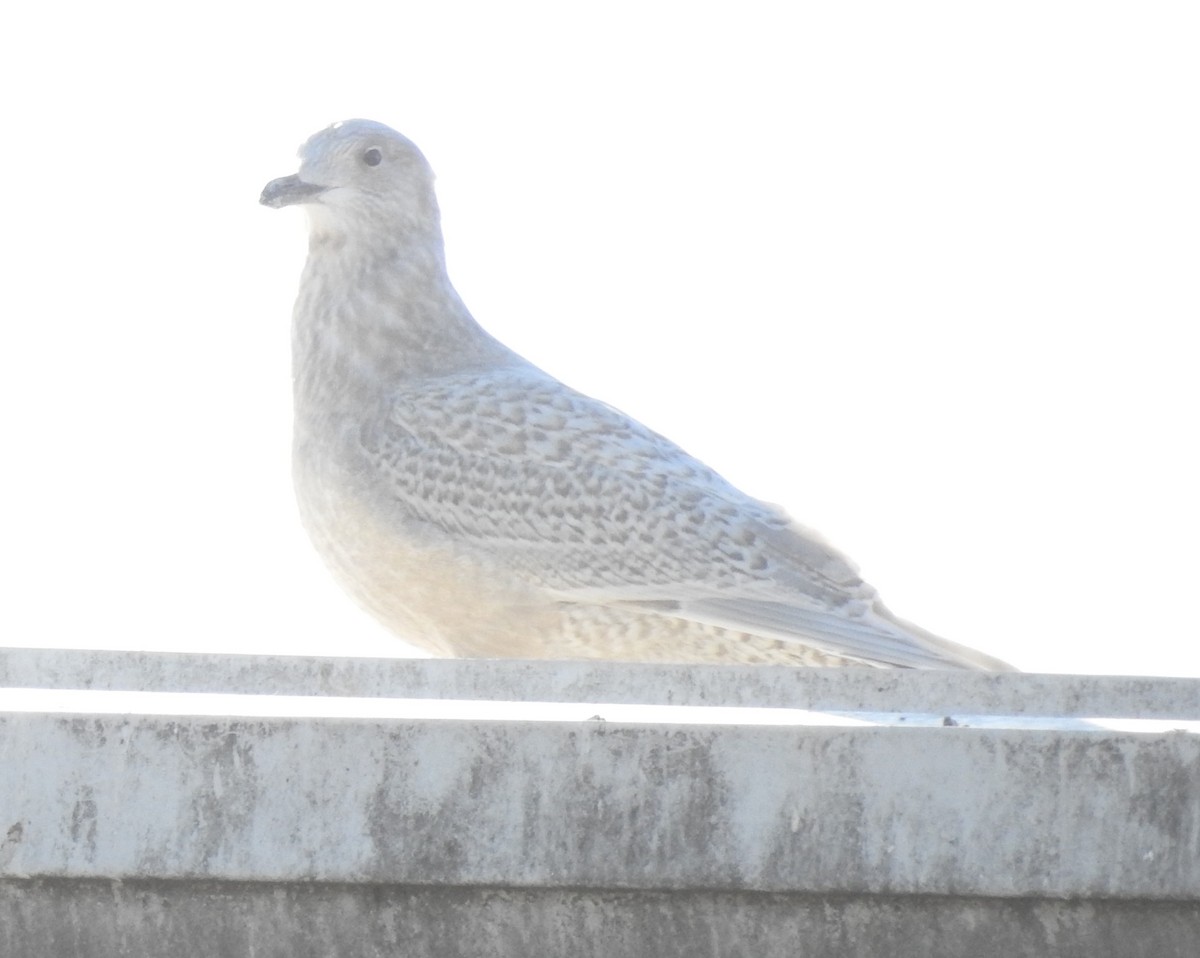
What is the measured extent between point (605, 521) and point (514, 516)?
14.3 inches

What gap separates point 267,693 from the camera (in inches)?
236

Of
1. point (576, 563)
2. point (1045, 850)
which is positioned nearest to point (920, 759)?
point (1045, 850)

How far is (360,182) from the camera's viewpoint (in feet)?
29.9

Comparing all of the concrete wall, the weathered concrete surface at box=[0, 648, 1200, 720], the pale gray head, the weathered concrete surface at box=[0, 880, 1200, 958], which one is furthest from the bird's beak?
the weathered concrete surface at box=[0, 880, 1200, 958]

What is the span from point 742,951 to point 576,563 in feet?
13.1

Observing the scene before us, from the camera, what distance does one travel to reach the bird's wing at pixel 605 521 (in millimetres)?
8367

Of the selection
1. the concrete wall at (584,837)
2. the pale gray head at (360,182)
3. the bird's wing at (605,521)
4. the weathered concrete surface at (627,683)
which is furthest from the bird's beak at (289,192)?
the concrete wall at (584,837)

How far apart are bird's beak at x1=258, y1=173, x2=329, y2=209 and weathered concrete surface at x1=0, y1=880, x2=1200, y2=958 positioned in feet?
15.5

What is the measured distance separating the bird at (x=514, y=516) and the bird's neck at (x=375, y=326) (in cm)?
1

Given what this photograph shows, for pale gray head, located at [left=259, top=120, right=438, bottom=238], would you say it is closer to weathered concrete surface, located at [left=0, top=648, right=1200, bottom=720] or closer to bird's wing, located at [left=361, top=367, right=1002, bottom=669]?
bird's wing, located at [left=361, top=367, right=1002, bottom=669]

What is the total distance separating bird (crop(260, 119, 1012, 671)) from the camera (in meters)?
8.23

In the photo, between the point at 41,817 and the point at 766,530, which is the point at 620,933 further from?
the point at 766,530

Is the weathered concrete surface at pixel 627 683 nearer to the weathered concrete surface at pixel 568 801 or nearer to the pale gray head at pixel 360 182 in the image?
the weathered concrete surface at pixel 568 801

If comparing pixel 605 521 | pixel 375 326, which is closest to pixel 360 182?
pixel 375 326
